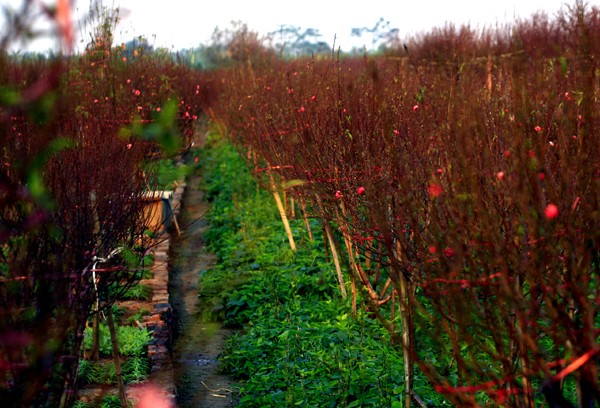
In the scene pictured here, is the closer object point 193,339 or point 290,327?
point 290,327

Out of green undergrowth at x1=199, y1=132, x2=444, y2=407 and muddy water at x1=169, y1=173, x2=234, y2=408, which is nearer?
green undergrowth at x1=199, y1=132, x2=444, y2=407

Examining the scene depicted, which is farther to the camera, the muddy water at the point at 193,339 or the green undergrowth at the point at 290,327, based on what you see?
the muddy water at the point at 193,339

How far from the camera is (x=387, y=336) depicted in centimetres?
661

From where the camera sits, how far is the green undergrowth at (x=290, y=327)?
5.68m

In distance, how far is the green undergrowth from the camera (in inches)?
223

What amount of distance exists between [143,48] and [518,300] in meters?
11.6

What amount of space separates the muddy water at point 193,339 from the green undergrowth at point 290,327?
0.52 feet

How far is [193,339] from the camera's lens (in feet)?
25.1

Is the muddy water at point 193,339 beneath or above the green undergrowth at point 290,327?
beneath

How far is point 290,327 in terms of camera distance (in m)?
7.15

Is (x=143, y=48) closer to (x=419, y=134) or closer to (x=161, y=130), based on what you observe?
(x=419, y=134)

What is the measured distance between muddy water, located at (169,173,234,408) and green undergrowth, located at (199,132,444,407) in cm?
16

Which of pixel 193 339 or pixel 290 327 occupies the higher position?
pixel 290 327

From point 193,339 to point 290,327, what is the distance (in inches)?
45.0
